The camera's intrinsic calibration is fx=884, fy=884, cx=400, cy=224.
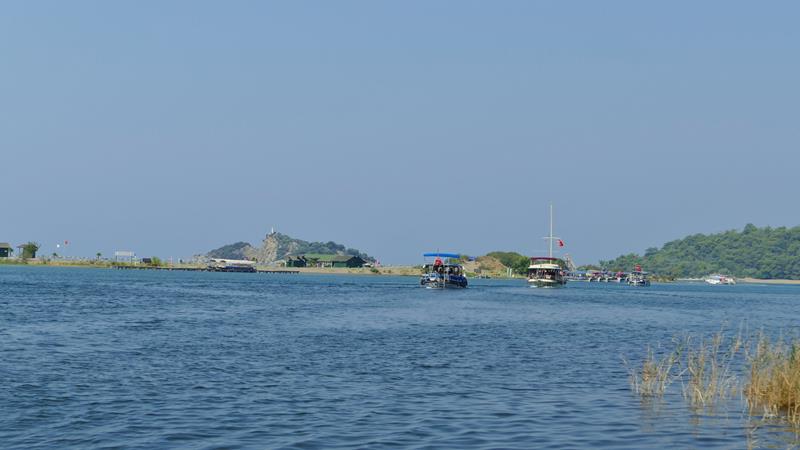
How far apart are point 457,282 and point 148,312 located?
101685mm

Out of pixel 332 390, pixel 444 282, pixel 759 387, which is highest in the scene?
pixel 444 282

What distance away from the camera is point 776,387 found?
26.5 meters

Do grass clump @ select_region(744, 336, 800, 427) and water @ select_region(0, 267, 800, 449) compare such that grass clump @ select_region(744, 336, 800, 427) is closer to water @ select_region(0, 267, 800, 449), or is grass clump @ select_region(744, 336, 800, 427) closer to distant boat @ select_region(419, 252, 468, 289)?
water @ select_region(0, 267, 800, 449)

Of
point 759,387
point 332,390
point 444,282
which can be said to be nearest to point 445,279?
point 444,282

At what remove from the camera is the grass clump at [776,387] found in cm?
2583

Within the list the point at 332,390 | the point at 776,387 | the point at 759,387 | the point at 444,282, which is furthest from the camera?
the point at 444,282

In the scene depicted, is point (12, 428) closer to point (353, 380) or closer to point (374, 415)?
point (374, 415)

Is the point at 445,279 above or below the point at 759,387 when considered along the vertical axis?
above

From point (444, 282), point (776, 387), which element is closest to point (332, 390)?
point (776, 387)

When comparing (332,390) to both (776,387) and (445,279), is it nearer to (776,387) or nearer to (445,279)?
(776,387)

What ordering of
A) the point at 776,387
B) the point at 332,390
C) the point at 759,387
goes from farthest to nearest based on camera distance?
the point at 332,390, the point at 759,387, the point at 776,387

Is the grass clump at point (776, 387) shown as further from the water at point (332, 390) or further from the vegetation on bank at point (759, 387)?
the water at point (332, 390)

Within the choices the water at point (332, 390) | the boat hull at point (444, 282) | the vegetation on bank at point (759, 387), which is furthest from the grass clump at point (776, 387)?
the boat hull at point (444, 282)

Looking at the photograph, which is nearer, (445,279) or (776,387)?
(776,387)
